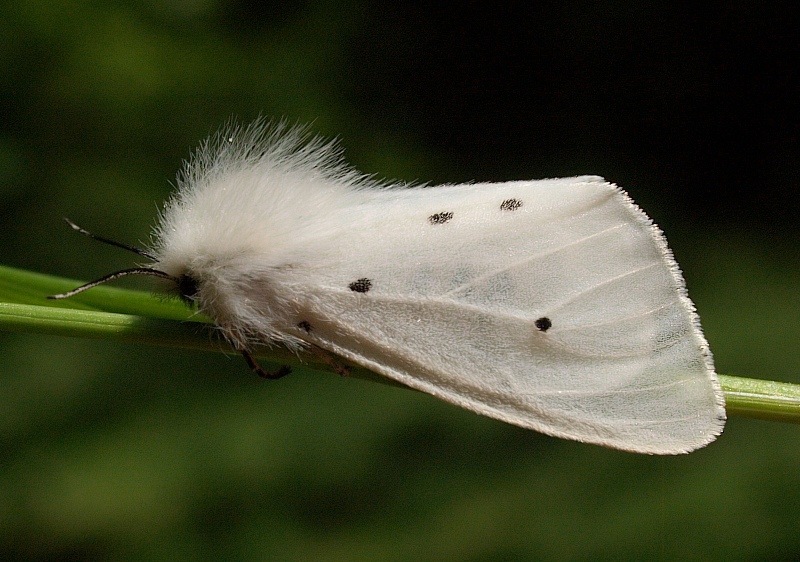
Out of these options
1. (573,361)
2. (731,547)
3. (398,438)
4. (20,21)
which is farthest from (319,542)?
(20,21)

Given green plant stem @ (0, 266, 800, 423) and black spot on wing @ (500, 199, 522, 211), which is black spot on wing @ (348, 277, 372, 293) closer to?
green plant stem @ (0, 266, 800, 423)

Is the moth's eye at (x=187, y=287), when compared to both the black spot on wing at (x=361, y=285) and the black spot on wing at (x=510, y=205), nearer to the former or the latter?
the black spot on wing at (x=361, y=285)

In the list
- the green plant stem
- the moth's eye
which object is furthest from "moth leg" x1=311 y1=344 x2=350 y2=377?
the moth's eye

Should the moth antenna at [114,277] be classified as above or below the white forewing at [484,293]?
above

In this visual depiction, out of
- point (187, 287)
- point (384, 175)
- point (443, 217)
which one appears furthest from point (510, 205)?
point (384, 175)

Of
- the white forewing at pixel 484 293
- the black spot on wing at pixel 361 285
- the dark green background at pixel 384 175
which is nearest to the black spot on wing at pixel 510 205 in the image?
the white forewing at pixel 484 293

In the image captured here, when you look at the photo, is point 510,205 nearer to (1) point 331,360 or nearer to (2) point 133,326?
(1) point 331,360
